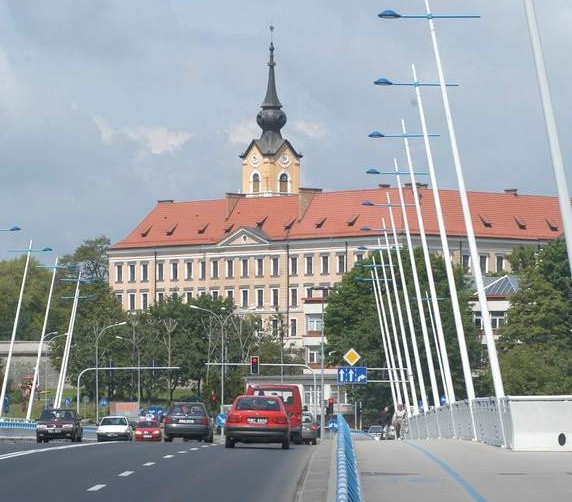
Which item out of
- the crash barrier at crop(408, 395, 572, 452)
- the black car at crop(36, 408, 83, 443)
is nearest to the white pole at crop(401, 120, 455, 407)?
the black car at crop(36, 408, 83, 443)

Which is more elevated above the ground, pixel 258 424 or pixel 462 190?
pixel 462 190

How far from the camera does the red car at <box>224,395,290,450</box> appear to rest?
168 feet

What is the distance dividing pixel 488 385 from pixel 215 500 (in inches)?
4054

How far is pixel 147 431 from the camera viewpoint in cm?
8075

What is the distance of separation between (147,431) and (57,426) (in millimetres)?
10826

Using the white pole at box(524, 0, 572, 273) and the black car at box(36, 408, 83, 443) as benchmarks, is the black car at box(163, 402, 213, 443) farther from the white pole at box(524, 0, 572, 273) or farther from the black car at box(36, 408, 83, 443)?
the white pole at box(524, 0, 572, 273)

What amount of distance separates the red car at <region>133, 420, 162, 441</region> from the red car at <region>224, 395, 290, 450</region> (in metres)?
28.6

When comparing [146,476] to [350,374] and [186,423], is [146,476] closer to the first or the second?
[186,423]

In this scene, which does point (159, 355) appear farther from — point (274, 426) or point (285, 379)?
point (274, 426)

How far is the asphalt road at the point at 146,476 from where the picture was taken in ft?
88.4

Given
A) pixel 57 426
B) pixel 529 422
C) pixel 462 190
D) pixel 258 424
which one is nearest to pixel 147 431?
pixel 57 426

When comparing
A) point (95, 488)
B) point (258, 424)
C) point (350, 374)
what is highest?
point (350, 374)

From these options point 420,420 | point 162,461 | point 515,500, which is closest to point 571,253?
point 515,500

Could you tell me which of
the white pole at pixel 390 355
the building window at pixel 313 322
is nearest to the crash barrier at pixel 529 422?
the white pole at pixel 390 355
